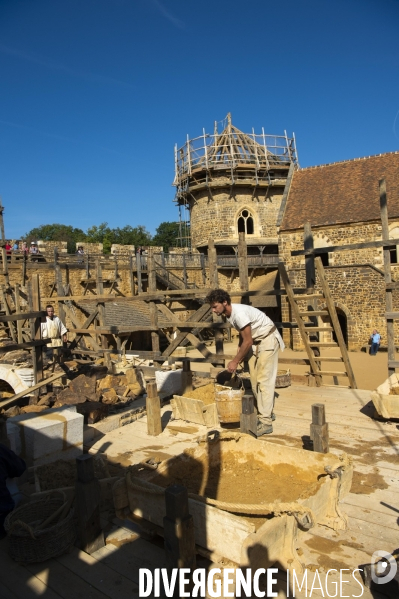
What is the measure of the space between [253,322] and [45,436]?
2575mm

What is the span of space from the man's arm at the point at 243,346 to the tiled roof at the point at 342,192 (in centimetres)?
1577

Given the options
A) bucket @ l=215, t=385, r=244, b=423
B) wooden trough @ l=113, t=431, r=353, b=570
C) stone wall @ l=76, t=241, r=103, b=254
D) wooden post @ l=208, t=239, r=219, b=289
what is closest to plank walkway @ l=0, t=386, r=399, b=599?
wooden trough @ l=113, t=431, r=353, b=570

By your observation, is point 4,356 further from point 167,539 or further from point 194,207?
point 194,207

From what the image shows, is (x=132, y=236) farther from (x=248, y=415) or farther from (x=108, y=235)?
(x=248, y=415)

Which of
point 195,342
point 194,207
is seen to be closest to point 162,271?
point 194,207

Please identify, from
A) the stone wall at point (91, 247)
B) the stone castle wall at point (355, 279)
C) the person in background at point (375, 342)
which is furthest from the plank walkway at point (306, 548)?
the stone wall at point (91, 247)

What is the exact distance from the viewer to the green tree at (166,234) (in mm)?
72150

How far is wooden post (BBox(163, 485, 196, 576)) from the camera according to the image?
268 centimetres

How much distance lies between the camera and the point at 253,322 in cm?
512

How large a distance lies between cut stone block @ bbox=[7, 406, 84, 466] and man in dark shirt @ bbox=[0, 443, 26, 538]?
0.58m

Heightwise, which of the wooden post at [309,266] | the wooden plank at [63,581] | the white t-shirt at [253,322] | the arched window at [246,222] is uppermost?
the arched window at [246,222]

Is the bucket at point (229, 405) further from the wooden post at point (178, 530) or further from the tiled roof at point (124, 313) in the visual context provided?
the tiled roof at point (124, 313)

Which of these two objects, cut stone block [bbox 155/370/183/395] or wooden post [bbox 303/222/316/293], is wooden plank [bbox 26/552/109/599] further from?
wooden post [bbox 303/222/316/293]

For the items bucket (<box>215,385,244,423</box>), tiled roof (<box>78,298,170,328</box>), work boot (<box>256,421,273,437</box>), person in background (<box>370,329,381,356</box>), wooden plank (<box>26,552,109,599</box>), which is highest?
tiled roof (<box>78,298,170,328</box>)
